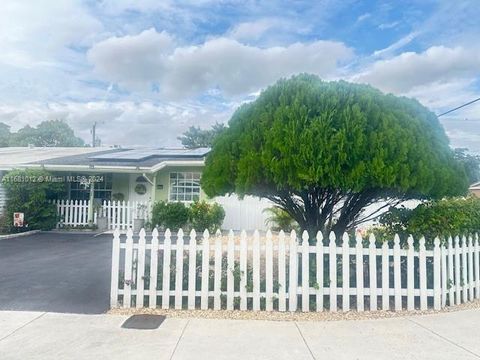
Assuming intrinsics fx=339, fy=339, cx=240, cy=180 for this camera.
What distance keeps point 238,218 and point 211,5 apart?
333 inches

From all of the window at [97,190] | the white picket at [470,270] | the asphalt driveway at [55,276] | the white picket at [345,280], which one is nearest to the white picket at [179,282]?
the asphalt driveway at [55,276]

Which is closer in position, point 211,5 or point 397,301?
point 397,301

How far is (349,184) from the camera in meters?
4.86

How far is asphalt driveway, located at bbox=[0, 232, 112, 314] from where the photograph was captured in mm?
4984

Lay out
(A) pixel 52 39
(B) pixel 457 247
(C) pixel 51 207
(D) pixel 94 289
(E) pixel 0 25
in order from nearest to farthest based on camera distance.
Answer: (B) pixel 457 247, (D) pixel 94 289, (E) pixel 0 25, (A) pixel 52 39, (C) pixel 51 207

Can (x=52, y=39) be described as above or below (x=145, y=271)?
above

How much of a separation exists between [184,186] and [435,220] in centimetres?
1134

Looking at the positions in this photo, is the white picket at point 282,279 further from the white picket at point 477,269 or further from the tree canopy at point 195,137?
the tree canopy at point 195,137

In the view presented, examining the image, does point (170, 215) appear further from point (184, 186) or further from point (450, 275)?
point (450, 275)

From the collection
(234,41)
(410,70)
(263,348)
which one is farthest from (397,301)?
(410,70)

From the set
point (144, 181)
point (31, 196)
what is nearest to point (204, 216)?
point (144, 181)

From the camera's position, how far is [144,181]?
15.2 meters

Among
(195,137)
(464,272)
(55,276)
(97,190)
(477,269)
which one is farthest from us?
(195,137)

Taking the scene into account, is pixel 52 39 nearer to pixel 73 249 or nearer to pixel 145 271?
pixel 73 249
